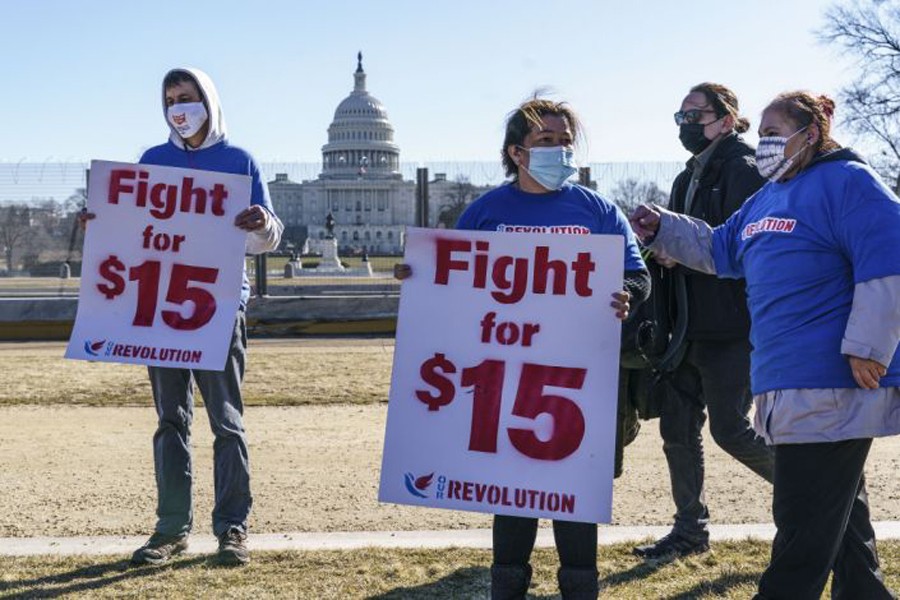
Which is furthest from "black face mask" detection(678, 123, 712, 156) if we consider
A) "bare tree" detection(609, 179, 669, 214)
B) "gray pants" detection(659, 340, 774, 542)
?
"bare tree" detection(609, 179, 669, 214)

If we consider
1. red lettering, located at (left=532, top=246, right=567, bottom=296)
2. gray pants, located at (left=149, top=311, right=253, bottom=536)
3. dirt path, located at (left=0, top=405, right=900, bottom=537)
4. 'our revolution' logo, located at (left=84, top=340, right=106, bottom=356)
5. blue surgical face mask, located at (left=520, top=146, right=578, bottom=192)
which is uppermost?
blue surgical face mask, located at (left=520, top=146, right=578, bottom=192)

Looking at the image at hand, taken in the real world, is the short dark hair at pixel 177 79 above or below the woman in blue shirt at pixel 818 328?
above

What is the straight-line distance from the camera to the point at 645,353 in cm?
414

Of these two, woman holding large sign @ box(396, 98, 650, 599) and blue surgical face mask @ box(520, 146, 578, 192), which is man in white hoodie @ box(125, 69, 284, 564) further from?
blue surgical face mask @ box(520, 146, 578, 192)

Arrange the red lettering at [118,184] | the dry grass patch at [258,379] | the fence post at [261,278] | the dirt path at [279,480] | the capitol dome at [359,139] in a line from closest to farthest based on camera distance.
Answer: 1. the red lettering at [118,184]
2. the dirt path at [279,480]
3. the dry grass patch at [258,379]
4. the fence post at [261,278]
5. the capitol dome at [359,139]

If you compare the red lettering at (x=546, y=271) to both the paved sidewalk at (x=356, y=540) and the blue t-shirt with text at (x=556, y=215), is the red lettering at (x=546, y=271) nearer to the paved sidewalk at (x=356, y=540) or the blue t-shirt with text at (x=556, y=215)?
the blue t-shirt with text at (x=556, y=215)

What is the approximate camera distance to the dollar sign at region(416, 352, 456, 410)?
3873 millimetres

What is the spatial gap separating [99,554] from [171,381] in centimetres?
81

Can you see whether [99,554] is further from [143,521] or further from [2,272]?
[2,272]

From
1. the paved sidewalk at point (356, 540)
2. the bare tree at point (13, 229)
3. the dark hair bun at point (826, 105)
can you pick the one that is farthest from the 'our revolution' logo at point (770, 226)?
the bare tree at point (13, 229)

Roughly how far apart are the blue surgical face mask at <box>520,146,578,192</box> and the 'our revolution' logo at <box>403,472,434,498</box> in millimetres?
1093

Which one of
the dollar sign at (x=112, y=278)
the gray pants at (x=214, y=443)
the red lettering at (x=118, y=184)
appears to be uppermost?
the red lettering at (x=118, y=184)

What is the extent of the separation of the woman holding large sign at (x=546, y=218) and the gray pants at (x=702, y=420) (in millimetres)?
859

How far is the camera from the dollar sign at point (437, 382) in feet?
12.7
